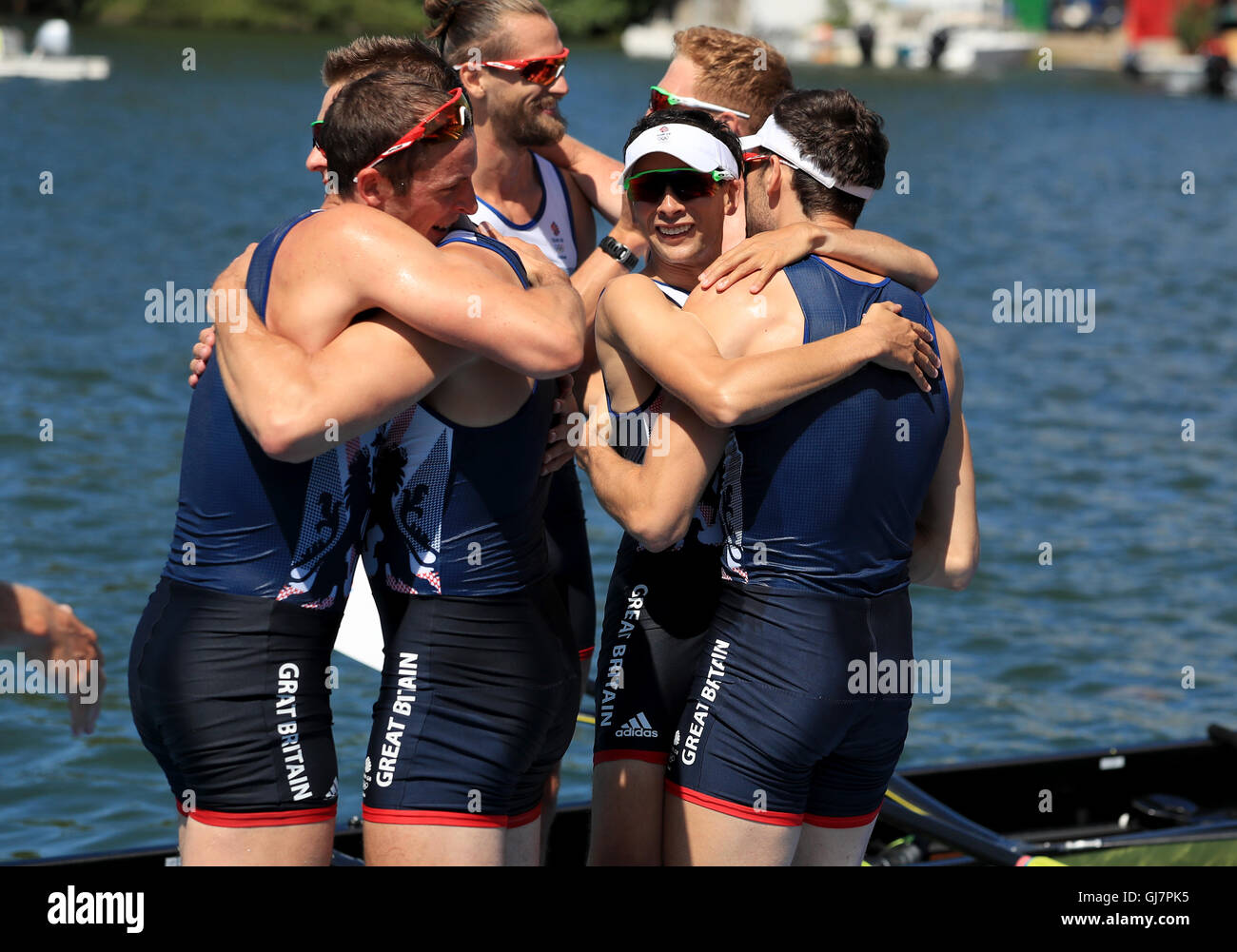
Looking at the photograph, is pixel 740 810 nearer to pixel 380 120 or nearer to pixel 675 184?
pixel 675 184

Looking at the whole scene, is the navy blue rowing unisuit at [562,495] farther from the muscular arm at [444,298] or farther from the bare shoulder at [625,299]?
the muscular arm at [444,298]

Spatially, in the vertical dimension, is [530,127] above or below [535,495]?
above

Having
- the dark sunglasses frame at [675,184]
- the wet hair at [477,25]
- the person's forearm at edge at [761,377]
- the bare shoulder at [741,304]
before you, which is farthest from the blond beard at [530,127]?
the person's forearm at edge at [761,377]

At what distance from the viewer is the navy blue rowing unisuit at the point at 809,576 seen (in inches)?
134

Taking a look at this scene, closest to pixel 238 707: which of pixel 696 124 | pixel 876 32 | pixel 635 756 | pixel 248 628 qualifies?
pixel 248 628

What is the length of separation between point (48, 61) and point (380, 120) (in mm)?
51905

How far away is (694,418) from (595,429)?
37cm

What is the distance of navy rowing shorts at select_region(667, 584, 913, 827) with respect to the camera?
3.43 metres

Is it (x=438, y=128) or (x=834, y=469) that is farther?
(x=834, y=469)

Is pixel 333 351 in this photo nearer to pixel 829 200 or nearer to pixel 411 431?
pixel 411 431

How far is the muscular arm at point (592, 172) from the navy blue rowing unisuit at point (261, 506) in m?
1.96

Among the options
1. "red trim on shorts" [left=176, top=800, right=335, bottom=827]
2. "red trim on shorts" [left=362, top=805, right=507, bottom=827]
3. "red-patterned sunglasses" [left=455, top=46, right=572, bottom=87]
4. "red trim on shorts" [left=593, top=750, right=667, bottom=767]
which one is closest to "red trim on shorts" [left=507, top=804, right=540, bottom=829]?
"red trim on shorts" [left=362, top=805, right=507, bottom=827]

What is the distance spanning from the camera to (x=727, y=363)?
129 inches

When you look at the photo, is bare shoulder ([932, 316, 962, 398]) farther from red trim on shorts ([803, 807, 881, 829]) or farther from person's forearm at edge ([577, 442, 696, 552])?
red trim on shorts ([803, 807, 881, 829])
